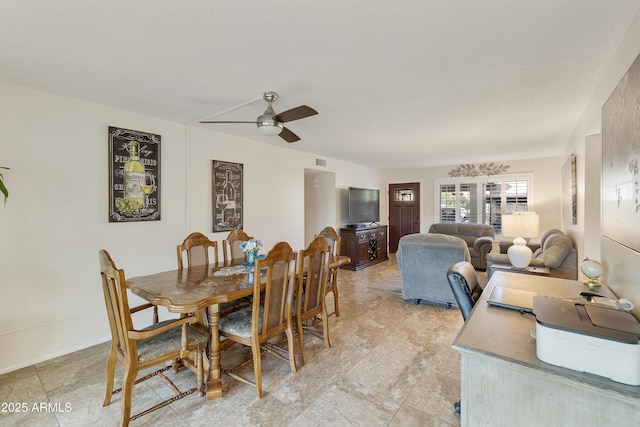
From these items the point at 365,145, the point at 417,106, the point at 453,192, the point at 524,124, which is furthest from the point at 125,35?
the point at 453,192

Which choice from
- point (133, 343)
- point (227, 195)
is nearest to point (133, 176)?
point (227, 195)

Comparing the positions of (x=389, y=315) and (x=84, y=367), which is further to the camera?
(x=389, y=315)

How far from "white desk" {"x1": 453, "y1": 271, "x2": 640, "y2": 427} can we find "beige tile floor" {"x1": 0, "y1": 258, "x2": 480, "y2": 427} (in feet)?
2.95

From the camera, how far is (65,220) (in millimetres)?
2631

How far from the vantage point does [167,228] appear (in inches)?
132

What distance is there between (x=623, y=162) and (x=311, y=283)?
211cm

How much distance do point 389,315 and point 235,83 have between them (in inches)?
121

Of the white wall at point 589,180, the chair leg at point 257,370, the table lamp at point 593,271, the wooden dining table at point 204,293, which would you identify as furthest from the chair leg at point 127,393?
the table lamp at point 593,271

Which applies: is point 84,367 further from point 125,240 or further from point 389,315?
point 389,315

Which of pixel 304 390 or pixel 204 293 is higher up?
pixel 204 293

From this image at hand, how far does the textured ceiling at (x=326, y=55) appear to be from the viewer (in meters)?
1.49

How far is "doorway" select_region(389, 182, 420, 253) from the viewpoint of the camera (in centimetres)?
748

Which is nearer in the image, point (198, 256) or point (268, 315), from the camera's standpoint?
point (268, 315)

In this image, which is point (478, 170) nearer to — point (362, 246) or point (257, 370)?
point (362, 246)
